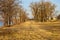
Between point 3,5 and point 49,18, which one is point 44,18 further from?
point 3,5

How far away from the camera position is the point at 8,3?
22359 millimetres

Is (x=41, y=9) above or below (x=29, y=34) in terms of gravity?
above

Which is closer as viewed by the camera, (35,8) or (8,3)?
(8,3)

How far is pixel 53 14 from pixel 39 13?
7700mm

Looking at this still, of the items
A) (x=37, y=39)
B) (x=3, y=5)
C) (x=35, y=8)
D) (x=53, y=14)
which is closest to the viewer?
(x=37, y=39)

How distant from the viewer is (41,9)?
59.6m

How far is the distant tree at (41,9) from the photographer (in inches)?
2347

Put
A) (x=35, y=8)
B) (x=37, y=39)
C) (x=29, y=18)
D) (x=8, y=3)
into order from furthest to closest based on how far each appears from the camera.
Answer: (x=29, y=18), (x=35, y=8), (x=8, y=3), (x=37, y=39)

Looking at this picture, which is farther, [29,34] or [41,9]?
[41,9]

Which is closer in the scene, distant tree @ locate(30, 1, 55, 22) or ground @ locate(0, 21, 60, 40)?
ground @ locate(0, 21, 60, 40)

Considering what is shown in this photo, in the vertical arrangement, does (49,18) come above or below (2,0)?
below

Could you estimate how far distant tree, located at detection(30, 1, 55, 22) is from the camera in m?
59.6

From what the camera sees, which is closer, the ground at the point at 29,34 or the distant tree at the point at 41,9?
the ground at the point at 29,34

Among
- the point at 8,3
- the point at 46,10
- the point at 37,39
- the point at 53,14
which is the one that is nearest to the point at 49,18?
the point at 53,14
